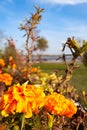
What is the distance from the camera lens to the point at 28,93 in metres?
2.78

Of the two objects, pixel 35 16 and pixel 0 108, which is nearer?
pixel 0 108

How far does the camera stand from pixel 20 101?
2.73 m

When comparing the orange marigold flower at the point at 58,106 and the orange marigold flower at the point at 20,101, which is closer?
the orange marigold flower at the point at 20,101

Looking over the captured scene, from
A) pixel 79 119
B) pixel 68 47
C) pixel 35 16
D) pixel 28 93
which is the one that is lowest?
pixel 79 119

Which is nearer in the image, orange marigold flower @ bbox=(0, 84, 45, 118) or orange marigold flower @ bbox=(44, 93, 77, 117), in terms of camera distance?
orange marigold flower @ bbox=(0, 84, 45, 118)

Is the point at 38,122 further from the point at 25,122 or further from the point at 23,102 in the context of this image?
the point at 23,102

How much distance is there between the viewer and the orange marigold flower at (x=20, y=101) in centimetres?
274

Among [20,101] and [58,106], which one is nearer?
[20,101]

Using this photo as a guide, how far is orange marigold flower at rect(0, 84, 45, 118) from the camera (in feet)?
8.98

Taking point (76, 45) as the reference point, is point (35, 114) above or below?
below

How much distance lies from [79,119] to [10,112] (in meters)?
0.76

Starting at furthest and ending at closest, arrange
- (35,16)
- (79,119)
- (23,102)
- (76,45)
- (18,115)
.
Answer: (35,16), (76,45), (79,119), (18,115), (23,102)

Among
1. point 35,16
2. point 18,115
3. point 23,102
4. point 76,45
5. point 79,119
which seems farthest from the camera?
point 35,16

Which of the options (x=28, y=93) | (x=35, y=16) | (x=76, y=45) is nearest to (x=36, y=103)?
(x=28, y=93)
